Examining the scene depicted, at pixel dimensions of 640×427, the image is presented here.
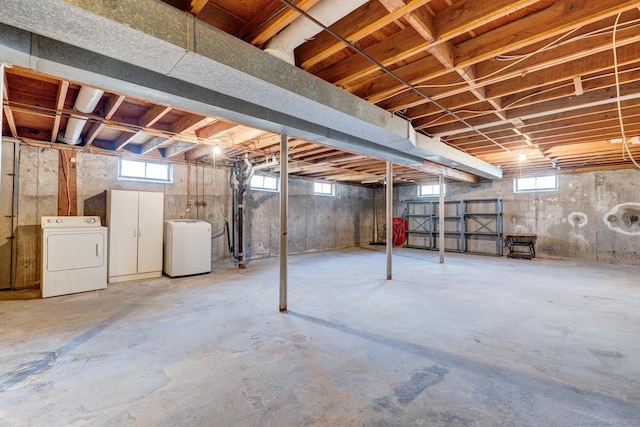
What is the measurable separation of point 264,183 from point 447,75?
5.49 meters

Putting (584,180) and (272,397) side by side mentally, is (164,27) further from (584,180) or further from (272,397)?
(584,180)

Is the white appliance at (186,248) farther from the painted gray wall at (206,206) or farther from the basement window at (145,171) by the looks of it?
the basement window at (145,171)

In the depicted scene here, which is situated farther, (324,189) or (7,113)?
(324,189)

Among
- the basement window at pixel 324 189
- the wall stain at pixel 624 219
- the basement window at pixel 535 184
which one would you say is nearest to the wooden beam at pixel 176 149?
the basement window at pixel 324 189

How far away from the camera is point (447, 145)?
4.93 metres

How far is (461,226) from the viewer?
8758 millimetres

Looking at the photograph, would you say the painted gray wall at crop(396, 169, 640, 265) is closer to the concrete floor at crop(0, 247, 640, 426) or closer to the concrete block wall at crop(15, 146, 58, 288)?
the concrete floor at crop(0, 247, 640, 426)

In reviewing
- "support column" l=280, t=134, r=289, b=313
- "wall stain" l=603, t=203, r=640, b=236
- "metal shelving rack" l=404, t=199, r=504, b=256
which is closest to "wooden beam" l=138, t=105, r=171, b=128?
"support column" l=280, t=134, r=289, b=313

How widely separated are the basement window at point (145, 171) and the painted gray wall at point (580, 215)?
28.5 ft

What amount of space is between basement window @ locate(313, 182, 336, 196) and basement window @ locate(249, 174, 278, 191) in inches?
60.1

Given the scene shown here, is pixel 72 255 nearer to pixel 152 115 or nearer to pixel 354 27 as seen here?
pixel 152 115

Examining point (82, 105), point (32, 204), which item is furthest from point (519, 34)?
point (32, 204)

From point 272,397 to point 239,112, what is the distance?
2.27 m

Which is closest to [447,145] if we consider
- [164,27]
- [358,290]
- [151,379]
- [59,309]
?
[358,290]
